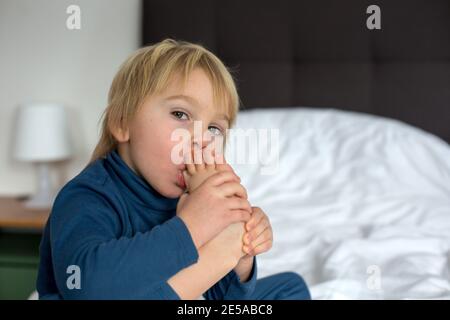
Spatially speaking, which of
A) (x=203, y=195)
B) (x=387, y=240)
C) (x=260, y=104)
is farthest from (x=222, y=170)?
(x=260, y=104)

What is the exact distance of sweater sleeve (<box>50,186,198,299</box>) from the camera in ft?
0.95

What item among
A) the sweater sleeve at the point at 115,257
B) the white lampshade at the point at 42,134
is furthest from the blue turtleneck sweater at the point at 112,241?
the white lampshade at the point at 42,134

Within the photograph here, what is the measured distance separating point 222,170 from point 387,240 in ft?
1.59

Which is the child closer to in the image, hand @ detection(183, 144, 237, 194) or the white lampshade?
hand @ detection(183, 144, 237, 194)

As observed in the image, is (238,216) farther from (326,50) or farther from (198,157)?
(326,50)

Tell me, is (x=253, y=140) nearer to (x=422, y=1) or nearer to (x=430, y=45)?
(x=422, y=1)

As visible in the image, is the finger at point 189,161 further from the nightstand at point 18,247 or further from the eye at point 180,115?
the nightstand at point 18,247

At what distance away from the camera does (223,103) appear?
33 cm

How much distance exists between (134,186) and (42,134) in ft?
2.30

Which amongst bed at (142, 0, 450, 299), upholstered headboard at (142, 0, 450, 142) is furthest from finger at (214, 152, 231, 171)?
upholstered headboard at (142, 0, 450, 142)

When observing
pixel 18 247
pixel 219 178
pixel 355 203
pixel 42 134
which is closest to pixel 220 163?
pixel 219 178

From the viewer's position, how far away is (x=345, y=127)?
3.40 feet

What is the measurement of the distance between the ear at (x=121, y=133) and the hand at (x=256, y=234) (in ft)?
0.38

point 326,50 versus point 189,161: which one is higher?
point 326,50
